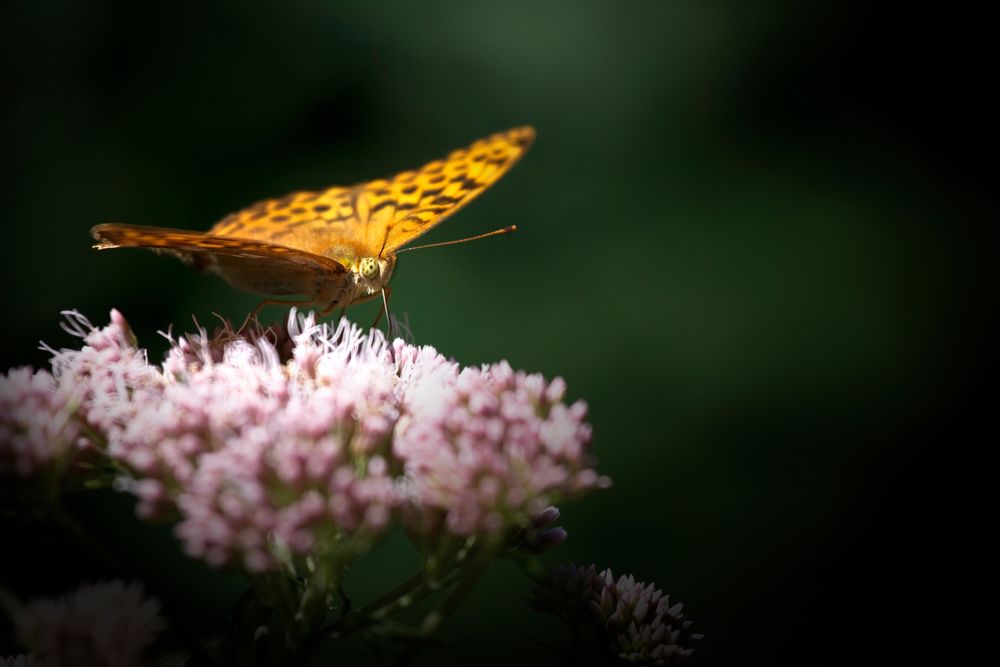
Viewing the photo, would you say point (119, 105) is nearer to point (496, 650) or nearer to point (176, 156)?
point (176, 156)

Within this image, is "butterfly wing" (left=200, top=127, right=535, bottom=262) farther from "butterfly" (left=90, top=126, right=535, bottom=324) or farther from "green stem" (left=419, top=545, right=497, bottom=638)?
"green stem" (left=419, top=545, right=497, bottom=638)

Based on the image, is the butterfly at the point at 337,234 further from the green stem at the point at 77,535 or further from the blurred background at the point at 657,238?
the blurred background at the point at 657,238

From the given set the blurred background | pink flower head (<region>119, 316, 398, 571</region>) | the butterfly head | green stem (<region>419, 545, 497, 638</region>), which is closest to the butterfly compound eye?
Answer: the butterfly head

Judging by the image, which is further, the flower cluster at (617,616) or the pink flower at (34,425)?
the flower cluster at (617,616)

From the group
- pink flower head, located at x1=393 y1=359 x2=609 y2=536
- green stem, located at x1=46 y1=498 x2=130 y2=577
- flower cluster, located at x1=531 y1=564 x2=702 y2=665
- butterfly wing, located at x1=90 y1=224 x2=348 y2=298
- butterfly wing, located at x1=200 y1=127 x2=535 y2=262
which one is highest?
butterfly wing, located at x1=200 y1=127 x2=535 y2=262

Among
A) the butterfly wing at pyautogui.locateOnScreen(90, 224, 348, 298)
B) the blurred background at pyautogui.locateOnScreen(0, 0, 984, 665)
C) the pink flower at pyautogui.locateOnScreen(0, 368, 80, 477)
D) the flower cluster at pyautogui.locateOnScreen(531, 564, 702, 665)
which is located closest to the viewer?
the pink flower at pyautogui.locateOnScreen(0, 368, 80, 477)

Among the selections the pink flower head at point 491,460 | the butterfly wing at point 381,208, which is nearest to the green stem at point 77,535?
the pink flower head at point 491,460
